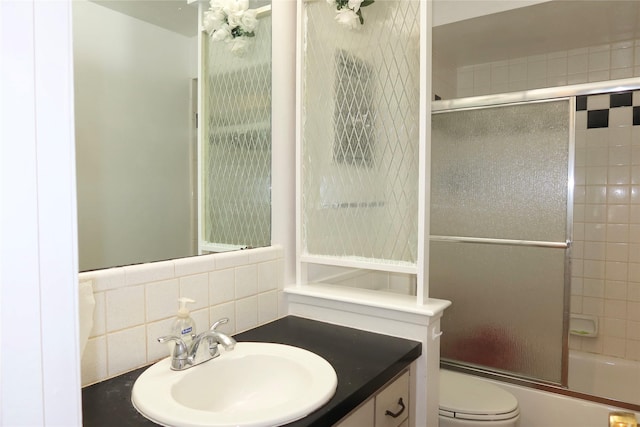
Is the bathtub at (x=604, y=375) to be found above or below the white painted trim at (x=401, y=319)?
below

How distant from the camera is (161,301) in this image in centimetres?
111

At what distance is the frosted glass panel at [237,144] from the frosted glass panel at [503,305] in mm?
1152

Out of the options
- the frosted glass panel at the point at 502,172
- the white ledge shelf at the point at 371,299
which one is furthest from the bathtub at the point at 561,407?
the white ledge shelf at the point at 371,299

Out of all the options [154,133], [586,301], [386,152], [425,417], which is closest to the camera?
[154,133]

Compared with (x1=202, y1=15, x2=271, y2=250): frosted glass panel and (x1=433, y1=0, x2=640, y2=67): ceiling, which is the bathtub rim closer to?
(x1=202, y1=15, x2=271, y2=250): frosted glass panel

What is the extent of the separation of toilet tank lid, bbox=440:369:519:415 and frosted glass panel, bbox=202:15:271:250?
1.04 metres

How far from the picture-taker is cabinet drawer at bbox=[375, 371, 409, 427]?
3.59 feet

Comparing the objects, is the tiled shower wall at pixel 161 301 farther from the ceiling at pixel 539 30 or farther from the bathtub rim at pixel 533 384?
the ceiling at pixel 539 30

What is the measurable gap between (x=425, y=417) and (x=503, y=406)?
63cm

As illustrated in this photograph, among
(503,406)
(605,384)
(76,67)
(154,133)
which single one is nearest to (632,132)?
(605,384)

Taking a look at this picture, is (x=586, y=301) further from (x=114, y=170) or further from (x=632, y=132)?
(x=114, y=170)

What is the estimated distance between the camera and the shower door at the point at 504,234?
195 centimetres

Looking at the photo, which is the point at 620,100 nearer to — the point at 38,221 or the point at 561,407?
the point at 561,407

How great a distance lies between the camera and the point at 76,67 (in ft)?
3.34
